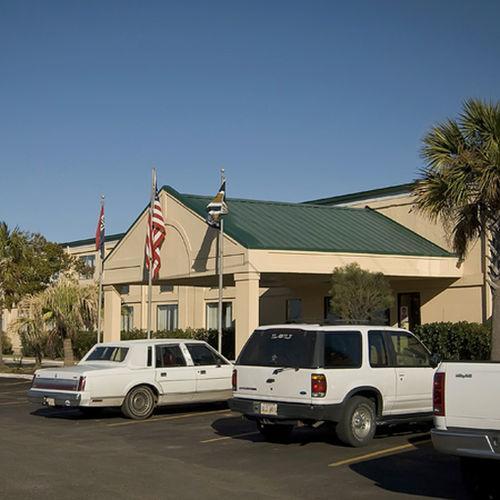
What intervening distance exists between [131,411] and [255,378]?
453cm

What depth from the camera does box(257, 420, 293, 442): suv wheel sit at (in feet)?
46.5

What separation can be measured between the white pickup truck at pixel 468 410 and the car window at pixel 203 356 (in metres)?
9.73

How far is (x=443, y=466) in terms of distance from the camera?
11.6 m

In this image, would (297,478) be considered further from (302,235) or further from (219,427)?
(302,235)

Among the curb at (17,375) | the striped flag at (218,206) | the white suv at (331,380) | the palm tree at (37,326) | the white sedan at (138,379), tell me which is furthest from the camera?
the palm tree at (37,326)

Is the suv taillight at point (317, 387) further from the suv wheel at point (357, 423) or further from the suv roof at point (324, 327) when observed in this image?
the suv roof at point (324, 327)

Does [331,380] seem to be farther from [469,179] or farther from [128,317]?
[128,317]

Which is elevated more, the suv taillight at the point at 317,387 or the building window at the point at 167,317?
the building window at the point at 167,317

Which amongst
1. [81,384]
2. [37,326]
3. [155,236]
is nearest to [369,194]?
[155,236]

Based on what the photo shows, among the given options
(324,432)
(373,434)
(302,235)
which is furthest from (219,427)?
(302,235)

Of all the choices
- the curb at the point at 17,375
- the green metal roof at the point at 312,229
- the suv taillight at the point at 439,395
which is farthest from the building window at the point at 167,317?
the suv taillight at the point at 439,395

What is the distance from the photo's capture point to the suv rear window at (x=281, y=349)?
43.6 feet

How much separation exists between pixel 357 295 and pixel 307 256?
2.17 metres

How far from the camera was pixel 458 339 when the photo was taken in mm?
26562
